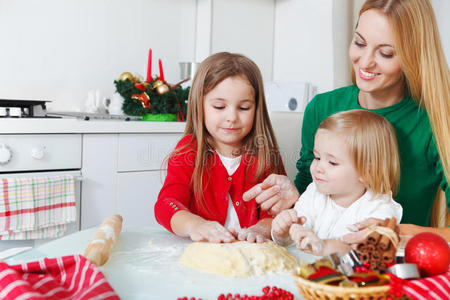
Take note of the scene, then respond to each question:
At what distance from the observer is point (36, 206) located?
1.94 meters

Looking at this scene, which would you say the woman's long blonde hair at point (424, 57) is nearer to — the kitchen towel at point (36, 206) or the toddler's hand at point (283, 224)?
the toddler's hand at point (283, 224)

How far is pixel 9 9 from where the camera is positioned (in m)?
2.43

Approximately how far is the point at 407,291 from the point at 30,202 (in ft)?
5.51

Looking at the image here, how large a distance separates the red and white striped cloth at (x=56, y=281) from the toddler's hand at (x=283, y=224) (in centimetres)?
45

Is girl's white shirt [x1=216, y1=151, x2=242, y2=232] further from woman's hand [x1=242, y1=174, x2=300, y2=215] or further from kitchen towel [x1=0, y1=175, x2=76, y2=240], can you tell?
kitchen towel [x1=0, y1=175, x2=76, y2=240]

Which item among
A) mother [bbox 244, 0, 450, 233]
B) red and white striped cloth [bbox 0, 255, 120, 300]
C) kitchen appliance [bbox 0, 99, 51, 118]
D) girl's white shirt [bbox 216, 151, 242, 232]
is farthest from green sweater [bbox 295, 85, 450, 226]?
kitchen appliance [bbox 0, 99, 51, 118]

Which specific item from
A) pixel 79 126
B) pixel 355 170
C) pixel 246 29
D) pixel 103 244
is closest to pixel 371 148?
pixel 355 170

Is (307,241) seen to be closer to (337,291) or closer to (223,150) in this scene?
(337,291)

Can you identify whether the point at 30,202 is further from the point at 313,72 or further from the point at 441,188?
the point at 313,72

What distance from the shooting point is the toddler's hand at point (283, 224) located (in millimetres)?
1004

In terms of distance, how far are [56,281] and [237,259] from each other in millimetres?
304

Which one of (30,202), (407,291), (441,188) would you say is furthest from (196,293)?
(30,202)

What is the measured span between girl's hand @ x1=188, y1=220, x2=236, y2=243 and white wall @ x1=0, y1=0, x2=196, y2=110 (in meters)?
1.89

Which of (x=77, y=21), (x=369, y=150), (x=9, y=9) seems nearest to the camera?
(x=369, y=150)
